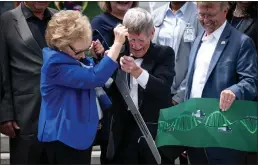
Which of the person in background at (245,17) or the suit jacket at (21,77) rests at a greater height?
the person in background at (245,17)

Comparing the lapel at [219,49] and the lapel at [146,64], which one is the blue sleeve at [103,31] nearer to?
the lapel at [146,64]

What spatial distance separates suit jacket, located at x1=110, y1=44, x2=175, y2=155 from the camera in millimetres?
3801

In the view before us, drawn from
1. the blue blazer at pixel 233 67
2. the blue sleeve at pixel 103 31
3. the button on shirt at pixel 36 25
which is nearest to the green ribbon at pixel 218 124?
the blue blazer at pixel 233 67

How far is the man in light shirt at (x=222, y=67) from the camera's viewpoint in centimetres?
376

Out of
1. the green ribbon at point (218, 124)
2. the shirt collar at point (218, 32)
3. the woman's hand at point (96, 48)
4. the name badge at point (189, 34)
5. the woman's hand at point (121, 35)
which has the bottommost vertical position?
the green ribbon at point (218, 124)

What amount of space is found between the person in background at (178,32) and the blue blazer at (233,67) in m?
0.40

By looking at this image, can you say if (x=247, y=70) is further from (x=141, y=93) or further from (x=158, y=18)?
(x=158, y=18)

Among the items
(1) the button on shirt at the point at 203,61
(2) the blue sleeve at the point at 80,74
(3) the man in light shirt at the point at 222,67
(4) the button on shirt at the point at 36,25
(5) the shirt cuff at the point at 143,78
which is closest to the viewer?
(2) the blue sleeve at the point at 80,74

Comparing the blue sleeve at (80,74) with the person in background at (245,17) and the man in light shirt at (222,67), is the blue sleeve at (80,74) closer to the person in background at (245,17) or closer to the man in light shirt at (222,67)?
the man in light shirt at (222,67)

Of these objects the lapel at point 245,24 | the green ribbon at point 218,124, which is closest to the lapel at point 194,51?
the green ribbon at point 218,124

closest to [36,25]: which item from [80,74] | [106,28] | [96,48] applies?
[106,28]

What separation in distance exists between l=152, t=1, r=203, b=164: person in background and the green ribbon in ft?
1.54

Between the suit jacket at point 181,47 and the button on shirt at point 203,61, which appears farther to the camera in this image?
the suit jacket at point 181,47

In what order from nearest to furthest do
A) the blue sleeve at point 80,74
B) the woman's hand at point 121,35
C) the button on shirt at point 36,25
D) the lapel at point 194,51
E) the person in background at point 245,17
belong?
the blue sleeve at point 80,74 < the woman's hand at point 121,35 < the lapel at point 194,51 < the button on shirt at point 36,25 < the person in background at point 245,17
